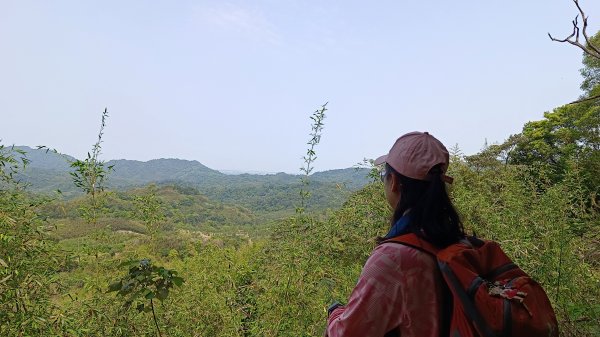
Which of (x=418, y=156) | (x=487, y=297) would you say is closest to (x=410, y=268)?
(x=487, y=297)

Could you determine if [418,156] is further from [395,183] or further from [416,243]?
[416,243]

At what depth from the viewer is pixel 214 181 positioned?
91500 mm

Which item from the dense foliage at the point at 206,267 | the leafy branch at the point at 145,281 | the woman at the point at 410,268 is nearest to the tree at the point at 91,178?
the dense foliage at the point at 206,267

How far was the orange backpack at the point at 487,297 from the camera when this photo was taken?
79 centimetres

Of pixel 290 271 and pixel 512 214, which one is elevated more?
pixel 512 214

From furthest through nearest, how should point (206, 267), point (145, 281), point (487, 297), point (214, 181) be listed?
point (214, 181) → point (206, 267) → point (145, 281) → point (487, 297)

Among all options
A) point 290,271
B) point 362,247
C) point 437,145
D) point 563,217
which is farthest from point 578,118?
point 437,145

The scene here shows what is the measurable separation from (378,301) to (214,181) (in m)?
92.9

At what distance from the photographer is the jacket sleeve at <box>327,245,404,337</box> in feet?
2.94

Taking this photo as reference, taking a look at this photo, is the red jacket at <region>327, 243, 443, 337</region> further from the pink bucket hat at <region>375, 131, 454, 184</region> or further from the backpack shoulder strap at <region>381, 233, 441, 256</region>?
the pink bucket hat at <region>375, 131, 454, 184</region>

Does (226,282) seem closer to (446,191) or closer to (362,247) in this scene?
(362,247)

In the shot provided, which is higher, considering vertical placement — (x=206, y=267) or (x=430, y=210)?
(x=430, y=210)

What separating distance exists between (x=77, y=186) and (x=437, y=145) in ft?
7.31

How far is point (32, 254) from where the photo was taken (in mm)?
2098
